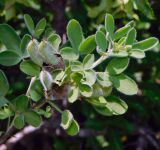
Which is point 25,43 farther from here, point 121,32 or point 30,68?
point 121,32

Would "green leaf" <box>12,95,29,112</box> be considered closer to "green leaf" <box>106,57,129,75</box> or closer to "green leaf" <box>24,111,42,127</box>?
"green leaf" <box>24,111,42,127</box>

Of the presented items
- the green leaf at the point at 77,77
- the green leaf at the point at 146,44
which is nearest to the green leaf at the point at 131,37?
the green leaf at the point at 146,44

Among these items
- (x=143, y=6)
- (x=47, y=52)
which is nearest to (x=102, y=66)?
(x=143, y=6)

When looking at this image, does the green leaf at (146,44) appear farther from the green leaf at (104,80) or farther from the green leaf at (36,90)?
the green leaf at (36,90)

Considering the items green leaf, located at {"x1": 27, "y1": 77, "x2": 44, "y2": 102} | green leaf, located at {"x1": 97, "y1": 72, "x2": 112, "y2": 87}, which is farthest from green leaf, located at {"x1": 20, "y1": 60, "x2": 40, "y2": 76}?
green leaf, located at {"x1": 97, "y1": 72, "x2": 112, "y2": 87}

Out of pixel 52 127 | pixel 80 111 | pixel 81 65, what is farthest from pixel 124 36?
pixel 80 111

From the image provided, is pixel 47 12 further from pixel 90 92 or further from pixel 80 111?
pixel 90 92
